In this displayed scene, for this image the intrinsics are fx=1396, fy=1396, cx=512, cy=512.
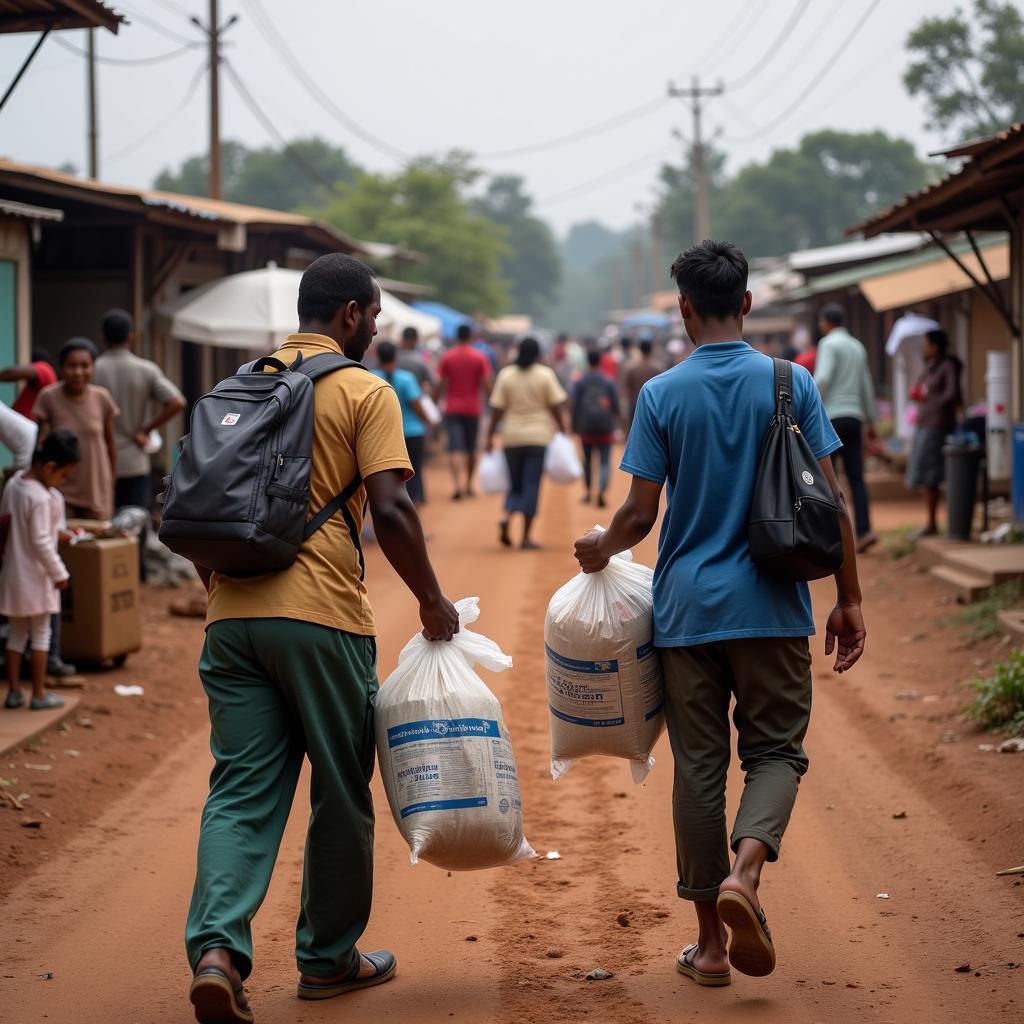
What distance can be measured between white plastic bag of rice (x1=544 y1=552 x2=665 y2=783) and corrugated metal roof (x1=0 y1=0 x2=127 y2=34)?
509cm

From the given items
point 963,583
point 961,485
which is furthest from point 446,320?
point 963,583

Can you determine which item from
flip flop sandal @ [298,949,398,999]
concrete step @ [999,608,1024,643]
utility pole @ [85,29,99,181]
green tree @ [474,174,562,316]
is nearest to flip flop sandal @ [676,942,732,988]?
flip flop sandal @ [298,949,398,999]

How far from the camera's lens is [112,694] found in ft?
25.6

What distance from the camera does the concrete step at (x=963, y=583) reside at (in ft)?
30.7

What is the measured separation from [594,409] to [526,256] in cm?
9003

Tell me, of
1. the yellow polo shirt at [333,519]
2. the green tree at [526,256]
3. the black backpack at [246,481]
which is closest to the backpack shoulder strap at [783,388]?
the yellow polo shirt at [333,519]

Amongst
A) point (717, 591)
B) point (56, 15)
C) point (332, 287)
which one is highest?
point (56, 15)

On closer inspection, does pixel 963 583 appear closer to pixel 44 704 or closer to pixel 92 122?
pixel 44 704

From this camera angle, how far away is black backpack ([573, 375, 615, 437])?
15836 millimetres

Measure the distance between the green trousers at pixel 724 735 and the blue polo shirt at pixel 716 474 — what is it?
0.08 metres

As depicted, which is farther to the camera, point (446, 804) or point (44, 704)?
A: point (44, 704)

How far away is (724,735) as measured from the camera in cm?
391

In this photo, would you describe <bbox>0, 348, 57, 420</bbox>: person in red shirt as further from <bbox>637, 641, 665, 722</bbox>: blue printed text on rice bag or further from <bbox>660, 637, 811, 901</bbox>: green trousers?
<bbox>660, 637, 811, 901</bbox>: green trousers

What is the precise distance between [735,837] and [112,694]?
4984mm
